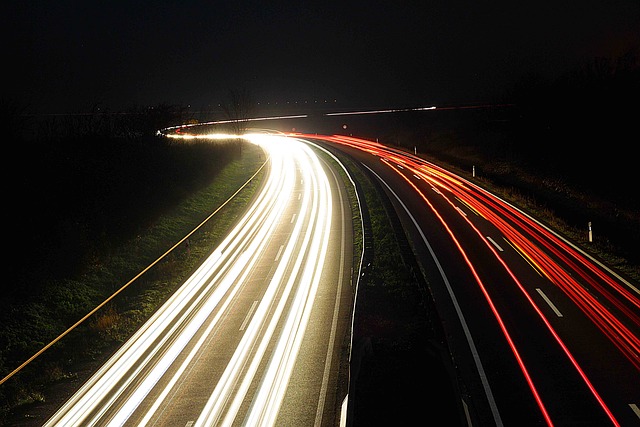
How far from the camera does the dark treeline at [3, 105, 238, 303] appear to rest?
17750 millimetres

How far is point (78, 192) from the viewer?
Result: 22.5 m

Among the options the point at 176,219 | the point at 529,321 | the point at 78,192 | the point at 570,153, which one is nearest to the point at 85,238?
the point at 78,192

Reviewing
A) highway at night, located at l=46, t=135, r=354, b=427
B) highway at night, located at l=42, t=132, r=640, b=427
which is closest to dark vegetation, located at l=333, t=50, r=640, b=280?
highway at night, located at l=42, t=132, r=640, b=427

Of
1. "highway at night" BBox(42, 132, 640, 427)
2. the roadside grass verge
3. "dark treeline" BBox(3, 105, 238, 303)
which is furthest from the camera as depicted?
"dark treeline" BBox(3, 105, 238, 303)

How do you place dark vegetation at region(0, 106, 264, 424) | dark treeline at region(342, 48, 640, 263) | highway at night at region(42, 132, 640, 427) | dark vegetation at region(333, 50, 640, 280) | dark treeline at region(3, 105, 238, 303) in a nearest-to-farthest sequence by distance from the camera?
highway at night at region(42, 132, 640, 427) → dark vegetation at region(0, 106, 264, 424) → dark treeline at region(3, 105, 238, 303) → dark vegetation at region(333, 50, 640, 280) → dark treeline at region(342, 48, 640, 263)

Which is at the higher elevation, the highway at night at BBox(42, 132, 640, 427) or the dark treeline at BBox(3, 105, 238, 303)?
the dark treeline at BBox(3, 105, 238, 303)

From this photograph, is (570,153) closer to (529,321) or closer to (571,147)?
(571,147)

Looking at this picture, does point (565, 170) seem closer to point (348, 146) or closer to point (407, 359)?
point (348, 146)

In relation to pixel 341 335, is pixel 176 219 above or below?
above

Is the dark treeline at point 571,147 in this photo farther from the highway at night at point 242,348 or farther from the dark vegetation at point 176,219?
the highway at night at point 242,348

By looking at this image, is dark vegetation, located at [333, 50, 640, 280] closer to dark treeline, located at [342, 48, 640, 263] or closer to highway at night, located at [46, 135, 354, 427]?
dark treeline, located at [342, 48, 640, 263]

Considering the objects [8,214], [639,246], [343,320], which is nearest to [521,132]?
[639,246]

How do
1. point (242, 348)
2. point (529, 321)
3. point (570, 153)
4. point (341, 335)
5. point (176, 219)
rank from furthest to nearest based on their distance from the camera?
point (570, 153), point (176, 219), point (529, 321), point (341, 335), point (242, 348)

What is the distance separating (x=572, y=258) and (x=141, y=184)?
22.3 meters
